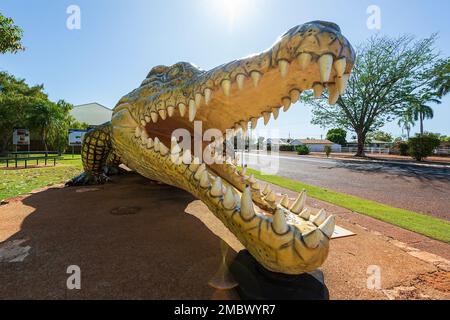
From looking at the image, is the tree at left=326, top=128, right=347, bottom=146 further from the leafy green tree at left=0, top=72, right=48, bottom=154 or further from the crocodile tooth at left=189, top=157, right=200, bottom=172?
the crocodile tooth at left=189, top=157, right=200, bottom=172

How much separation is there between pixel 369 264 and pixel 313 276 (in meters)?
0.78

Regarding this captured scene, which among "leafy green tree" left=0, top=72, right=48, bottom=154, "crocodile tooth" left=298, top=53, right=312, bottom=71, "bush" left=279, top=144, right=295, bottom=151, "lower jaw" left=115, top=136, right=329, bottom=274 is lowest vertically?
"lower jaw" left=115, top=136, right=329, bottom=274

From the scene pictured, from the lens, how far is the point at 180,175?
2.21 m

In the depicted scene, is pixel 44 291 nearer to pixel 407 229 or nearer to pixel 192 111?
pixel 192 111

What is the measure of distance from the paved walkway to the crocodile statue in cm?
52

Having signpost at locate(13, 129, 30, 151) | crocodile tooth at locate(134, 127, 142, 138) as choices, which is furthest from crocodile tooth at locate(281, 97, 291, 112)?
signpost at locate(13, 129, 30, 151)

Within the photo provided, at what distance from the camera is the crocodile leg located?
550cm

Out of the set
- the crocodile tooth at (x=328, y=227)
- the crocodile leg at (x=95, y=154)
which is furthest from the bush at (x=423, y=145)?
the crocodile tooth at (x=328, y=227)

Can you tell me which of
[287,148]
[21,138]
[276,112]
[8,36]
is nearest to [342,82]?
[276,112]

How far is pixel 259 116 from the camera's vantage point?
2.59 meters

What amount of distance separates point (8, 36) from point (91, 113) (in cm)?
4097

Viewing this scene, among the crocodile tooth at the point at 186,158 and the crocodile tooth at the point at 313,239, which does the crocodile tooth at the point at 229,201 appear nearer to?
the crocodile tooth at the point at 313,239

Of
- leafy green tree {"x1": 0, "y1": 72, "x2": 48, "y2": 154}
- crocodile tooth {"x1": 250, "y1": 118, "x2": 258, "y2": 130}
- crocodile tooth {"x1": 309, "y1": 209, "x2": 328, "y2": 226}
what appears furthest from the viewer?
leafy green tree {"x1": 0, "y1": 72, "x2": 48, "y2": 154}

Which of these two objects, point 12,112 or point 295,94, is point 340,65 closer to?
point 295,94
